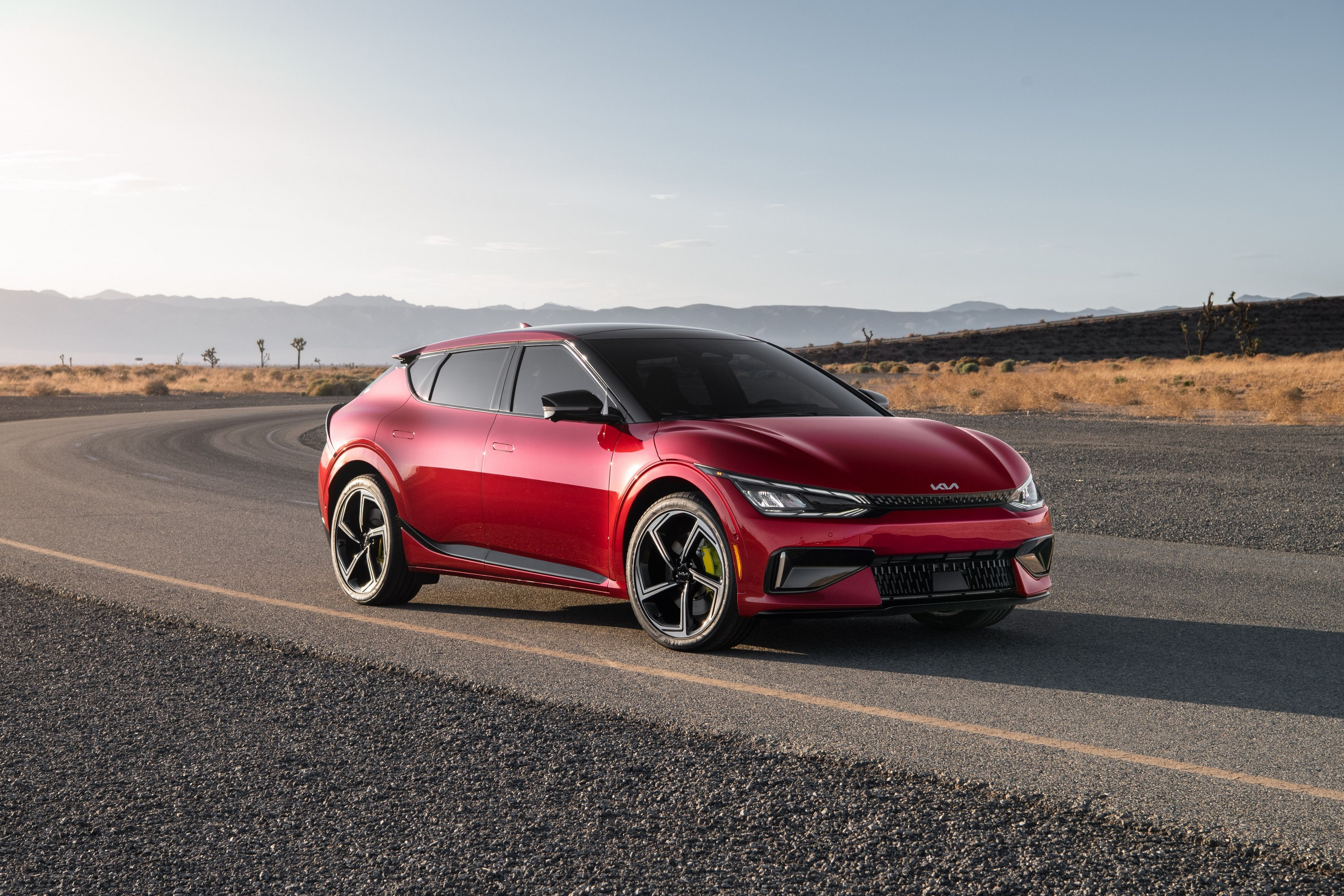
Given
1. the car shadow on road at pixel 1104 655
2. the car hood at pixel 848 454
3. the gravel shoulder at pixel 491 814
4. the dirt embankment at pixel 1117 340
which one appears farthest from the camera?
the dirt embankment at pixel 1117 340

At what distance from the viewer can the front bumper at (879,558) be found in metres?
5.31

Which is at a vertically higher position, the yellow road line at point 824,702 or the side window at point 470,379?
the side window at point 470,379

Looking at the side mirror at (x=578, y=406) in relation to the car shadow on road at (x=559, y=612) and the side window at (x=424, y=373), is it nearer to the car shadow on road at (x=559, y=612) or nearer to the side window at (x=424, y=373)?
the car shadow on road at (x=559, y=612)

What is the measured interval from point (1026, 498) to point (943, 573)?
68cm

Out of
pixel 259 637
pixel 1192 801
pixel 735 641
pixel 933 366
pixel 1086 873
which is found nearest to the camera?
pixel 1086 873

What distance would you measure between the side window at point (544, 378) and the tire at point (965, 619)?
2.26 meters

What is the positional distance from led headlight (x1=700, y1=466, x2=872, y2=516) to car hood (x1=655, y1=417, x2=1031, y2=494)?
0.11 ft

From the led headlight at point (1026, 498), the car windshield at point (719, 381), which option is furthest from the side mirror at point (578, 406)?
the led headlight at point (1026, 498)

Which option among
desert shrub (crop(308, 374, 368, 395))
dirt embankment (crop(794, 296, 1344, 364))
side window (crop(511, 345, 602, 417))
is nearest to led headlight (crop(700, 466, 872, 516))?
side window (crop(511, 345, 602, 417))

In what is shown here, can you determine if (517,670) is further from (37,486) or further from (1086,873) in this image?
Answer: (37,486)

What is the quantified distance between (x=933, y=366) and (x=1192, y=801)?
84.4 metres

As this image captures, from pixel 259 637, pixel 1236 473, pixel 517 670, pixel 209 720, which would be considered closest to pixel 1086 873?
pixel 517 670

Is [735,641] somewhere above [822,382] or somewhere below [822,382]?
below

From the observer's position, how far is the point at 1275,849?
3.34 meters
